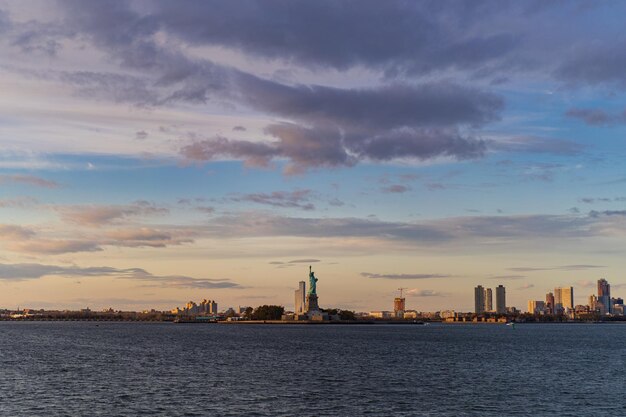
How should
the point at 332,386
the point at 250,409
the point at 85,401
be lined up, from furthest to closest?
1. the point at 332,386
2. the point at 85,401
3. the point at 250,409

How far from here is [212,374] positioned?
84312mm

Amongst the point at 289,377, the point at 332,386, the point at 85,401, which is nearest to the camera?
the point at 85,401

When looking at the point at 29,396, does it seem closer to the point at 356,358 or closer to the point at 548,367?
the point at 356,358

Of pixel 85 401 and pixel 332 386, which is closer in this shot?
pixel 85 401

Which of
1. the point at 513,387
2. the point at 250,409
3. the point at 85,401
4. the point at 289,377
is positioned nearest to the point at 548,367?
the point at 513,387

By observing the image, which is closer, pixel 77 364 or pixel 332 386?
pixel 332 386

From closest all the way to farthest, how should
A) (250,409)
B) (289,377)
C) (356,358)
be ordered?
(250,409) < (289,377) < (356,358)

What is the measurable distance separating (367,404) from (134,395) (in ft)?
70.3

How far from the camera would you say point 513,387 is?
245 feet

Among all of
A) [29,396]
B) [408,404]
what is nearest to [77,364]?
[29,396]

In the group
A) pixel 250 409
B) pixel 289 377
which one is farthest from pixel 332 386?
pixel 250 409

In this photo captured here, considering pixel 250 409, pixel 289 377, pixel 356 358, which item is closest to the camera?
pixel 250 409

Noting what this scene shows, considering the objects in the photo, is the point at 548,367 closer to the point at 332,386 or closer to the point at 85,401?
the point at 332,386

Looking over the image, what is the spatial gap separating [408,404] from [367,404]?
3.48 meters
